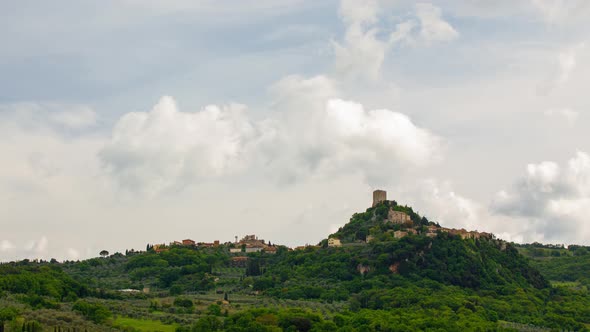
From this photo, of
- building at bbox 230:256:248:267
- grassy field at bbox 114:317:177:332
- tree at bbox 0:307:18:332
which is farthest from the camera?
building at bbox 230:256:248:267

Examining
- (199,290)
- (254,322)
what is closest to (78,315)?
(254,322)

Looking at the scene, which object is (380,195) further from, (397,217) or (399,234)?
(399,234)

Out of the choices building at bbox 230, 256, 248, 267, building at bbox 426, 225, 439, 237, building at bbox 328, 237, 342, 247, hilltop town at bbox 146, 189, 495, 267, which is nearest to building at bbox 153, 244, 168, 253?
hilltop town at bbox 146, 189, 495, 267

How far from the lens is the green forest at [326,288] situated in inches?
3684

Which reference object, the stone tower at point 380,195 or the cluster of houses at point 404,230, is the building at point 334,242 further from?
the stone tower at point 380,195

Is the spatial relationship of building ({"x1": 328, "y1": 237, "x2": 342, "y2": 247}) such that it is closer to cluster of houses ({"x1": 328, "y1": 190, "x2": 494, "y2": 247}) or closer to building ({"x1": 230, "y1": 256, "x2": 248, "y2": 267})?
cluster of houses ({"x1": 328, "y1": 190, "x2": 494, "y2": 247})

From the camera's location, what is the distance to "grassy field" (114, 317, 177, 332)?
87.8 metres

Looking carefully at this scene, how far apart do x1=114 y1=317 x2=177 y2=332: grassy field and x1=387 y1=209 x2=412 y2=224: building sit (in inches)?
3624

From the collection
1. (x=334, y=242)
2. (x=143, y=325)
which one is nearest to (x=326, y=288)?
(x=334, y=242)

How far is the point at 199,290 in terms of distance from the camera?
474ft

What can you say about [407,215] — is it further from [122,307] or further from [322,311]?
[122,307]

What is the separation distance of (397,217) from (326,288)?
45799 mm

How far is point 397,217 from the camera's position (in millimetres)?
180000

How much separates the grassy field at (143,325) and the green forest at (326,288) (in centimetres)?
12
